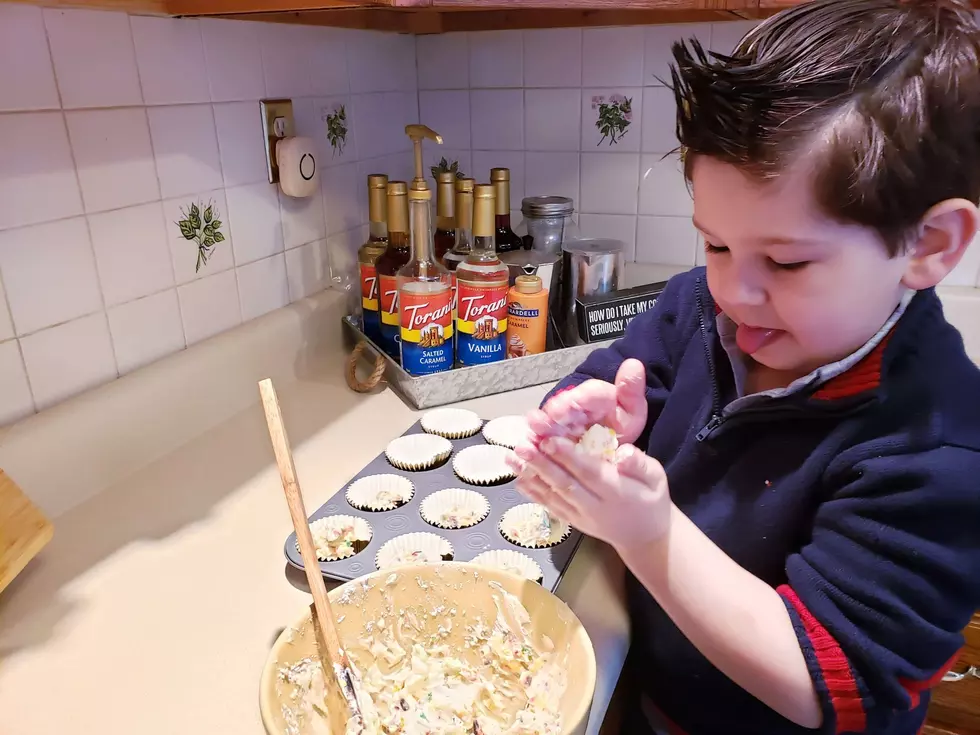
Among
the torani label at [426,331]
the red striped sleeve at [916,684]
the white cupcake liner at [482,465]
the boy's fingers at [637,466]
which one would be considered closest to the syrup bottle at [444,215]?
the torani label at [426,331]

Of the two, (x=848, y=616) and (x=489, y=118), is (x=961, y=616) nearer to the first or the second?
(x=848, y=616)

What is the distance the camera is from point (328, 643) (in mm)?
522

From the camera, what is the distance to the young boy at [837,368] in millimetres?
446

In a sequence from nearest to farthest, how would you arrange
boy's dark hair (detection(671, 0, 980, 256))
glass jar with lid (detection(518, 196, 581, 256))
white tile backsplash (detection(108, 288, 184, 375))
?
1. boy's dark hair (detection(671, 0, 980, 256))
2. white tile backsplash (detection(108, 288, 184, 375))
3. glass jar with lid (detection(518, 196, 581, 256))

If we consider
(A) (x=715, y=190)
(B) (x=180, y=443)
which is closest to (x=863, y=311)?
(A) (x=715, y=190)

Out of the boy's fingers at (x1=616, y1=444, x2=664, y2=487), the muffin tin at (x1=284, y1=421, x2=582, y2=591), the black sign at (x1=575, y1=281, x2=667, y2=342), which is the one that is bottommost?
the muffin tin at (x1=284, y1=421, x2=582, y2=591)

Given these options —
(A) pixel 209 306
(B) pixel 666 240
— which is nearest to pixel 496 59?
(B) pixel 666 240

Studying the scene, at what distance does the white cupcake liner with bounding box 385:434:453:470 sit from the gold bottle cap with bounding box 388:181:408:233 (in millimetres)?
321

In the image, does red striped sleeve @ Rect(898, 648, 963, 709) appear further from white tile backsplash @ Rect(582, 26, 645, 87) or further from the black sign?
white tile backsplash @ Rect(582, 26, 645, 87)

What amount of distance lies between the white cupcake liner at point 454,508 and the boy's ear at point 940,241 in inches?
17.3

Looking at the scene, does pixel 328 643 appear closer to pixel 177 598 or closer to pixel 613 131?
pixel 177 598

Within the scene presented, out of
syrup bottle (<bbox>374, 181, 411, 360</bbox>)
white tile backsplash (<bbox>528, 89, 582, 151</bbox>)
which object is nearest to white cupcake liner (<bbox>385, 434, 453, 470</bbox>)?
syrup bottle (<bbox>374, 181, 411, 360</bbox>)

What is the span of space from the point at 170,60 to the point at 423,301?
1.36ft

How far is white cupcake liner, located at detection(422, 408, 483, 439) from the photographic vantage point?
916 millimetres
